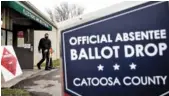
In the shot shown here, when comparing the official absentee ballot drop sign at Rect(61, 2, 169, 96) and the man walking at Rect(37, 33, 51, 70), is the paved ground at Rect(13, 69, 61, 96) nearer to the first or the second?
the man walking at Rect(37, 33, 51, 70)

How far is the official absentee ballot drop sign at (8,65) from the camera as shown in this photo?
532 cm

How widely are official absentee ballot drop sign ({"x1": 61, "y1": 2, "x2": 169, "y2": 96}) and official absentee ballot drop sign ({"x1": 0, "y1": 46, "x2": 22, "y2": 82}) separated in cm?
294

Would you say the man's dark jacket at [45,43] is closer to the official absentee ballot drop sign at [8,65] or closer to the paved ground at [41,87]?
the paved ground at [41,87]

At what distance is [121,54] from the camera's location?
95.6 inches

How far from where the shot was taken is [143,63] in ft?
7.81

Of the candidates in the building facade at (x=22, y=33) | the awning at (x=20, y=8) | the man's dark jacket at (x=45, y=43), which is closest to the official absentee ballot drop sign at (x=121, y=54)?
the awning at (x=20, y=8)

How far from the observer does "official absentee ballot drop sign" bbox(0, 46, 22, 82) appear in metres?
5.32

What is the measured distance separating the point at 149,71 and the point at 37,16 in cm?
906

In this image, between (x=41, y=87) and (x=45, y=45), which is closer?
(x=41, y=87)

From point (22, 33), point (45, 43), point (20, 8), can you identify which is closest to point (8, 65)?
point (20, 8)

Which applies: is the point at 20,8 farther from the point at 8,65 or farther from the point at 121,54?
the point at 121,54

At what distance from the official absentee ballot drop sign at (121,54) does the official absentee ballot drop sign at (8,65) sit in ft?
Result: 9.65

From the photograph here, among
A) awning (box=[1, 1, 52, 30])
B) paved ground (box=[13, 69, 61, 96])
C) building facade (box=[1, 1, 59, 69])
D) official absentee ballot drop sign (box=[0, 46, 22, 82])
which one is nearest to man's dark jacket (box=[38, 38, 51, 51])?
building facade (box=[1, 1, 59, 69])

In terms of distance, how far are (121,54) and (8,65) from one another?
11.9 feet
